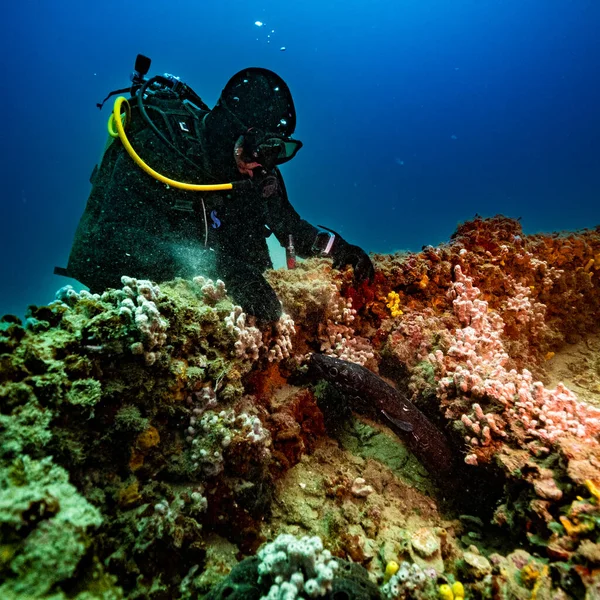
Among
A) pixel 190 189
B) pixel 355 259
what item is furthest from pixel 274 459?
pixel 190 189

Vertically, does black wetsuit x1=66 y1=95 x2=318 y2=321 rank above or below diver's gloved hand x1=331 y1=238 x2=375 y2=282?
above

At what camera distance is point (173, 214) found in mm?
4512

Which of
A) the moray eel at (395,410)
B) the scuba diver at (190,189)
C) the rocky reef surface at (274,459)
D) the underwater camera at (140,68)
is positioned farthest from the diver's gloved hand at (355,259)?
the underwater camera at (140,68)

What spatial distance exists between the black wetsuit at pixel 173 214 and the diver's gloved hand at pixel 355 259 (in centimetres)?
116

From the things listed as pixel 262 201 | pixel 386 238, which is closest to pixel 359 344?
pixel 262 201

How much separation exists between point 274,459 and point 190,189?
3.18m

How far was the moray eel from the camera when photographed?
3.32 m

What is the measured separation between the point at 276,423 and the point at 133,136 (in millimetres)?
3902

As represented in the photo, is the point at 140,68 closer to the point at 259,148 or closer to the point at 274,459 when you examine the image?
the point at 259,148

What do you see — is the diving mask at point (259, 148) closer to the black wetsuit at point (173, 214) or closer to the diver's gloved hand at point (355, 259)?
the black wetsuit at point (173, 214)

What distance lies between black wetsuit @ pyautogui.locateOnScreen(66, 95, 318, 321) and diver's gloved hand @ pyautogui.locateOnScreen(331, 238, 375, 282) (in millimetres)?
1160

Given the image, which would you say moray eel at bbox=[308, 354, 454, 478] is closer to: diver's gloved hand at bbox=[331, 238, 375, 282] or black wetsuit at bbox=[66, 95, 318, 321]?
→ black wetsuit at bbox=[66, 95, 318, 321]

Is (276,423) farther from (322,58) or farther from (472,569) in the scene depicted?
(322,58)

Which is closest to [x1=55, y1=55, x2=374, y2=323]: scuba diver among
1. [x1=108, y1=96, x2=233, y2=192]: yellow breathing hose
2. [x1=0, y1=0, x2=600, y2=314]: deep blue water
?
[x1=108, y1=96, x2=233, y2=192]: yellow breathing hose
